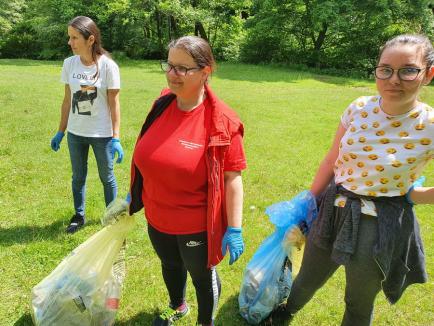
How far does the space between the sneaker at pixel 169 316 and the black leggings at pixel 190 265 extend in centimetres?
13

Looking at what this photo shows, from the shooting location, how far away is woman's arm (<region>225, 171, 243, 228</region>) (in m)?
2.03

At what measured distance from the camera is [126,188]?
16.3 feet

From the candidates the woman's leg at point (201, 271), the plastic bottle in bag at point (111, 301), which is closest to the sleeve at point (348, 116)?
the woman's leg at point (201, 271)

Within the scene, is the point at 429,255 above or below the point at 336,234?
below

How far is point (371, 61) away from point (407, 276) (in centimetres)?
1847

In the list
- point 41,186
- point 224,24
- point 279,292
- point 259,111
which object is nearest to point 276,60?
point 224,24

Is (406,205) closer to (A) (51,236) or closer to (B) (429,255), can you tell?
(B) (429,255)

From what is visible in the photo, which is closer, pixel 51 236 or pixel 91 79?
pixel 91 79

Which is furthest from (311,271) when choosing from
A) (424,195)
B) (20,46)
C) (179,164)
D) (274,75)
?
(20,46)

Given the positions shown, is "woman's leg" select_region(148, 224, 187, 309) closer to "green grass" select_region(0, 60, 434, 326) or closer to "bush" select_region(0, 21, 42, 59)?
"green grass" select_region(0, 60, 434, 326)

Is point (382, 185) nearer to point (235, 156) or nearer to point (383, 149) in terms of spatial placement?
point (383, 149)

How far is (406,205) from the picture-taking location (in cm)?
188

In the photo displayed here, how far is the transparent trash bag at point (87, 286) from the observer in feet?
7.70

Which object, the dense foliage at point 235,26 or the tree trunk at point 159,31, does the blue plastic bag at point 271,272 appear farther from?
the tree trunk at point 159,31
